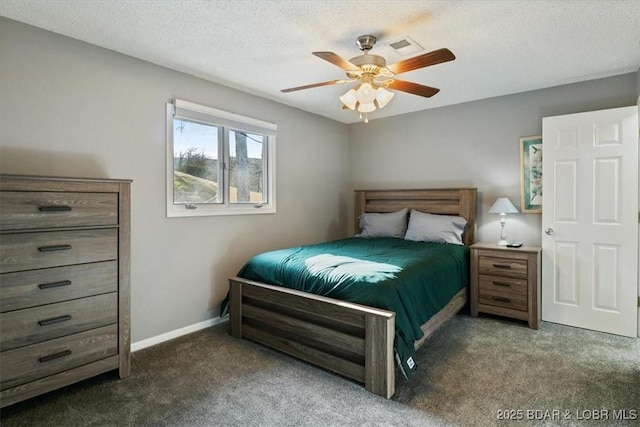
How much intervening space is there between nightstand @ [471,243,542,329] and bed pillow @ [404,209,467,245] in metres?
0.30

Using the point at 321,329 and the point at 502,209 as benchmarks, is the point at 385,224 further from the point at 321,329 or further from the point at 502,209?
the point at 321,329

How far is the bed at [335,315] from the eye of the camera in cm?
208

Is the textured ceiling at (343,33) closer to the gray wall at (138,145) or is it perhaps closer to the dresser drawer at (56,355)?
the gray wall at (138,145)

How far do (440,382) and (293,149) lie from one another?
117 inches

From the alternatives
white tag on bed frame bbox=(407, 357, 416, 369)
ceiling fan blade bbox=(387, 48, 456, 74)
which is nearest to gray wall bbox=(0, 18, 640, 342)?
ceiling fan blade bbox=(387, 48, 456, 74)

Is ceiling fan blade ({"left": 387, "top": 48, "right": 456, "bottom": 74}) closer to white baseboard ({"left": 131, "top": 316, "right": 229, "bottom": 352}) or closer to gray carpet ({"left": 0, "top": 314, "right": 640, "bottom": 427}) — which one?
gray carpet ({"left": 0, "top": 314, "right": 640, "bottom": 427})

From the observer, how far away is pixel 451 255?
10.6ft

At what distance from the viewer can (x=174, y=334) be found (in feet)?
9.82

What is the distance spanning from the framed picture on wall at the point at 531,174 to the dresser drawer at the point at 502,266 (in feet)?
2.29

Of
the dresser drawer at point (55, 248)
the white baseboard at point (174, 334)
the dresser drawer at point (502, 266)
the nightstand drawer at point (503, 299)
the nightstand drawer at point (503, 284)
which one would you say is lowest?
the white baseboard at point (174, 334)

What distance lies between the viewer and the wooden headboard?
385 cm

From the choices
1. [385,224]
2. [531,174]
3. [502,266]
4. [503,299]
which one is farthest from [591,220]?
[385,224]

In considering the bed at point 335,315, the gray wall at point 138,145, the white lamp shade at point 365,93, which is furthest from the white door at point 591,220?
the gray wall at point 138,145

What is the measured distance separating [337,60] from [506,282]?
8.74ft
